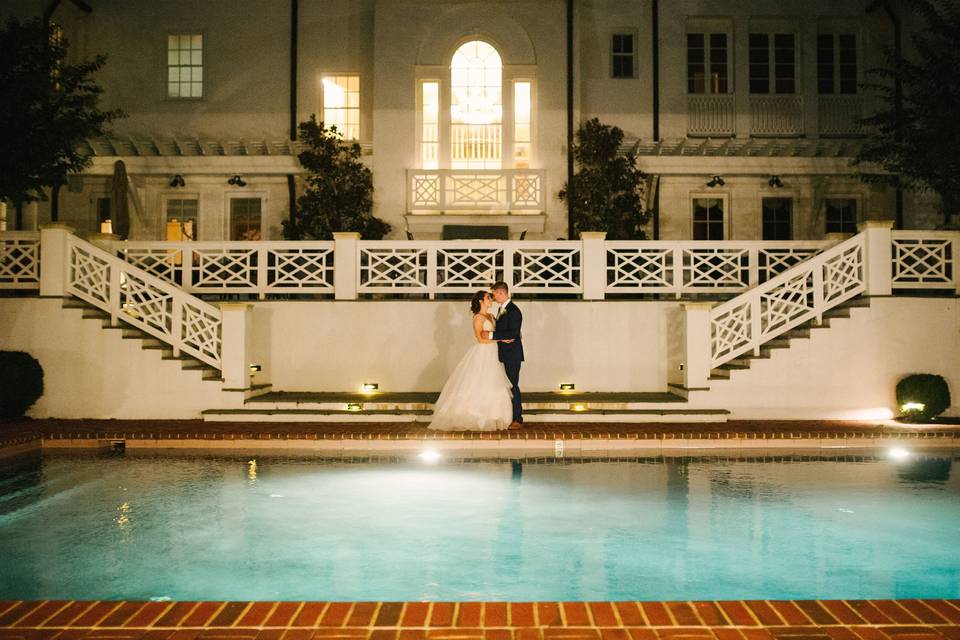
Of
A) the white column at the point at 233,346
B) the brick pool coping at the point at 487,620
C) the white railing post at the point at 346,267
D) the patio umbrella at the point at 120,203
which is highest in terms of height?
the patio umbrella at the point at 120,203

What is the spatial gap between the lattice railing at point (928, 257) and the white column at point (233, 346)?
37.1ft

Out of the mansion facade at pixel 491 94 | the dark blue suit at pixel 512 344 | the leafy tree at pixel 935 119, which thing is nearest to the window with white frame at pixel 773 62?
the mansion facade at pixel 491 94

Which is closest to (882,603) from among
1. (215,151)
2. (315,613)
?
(315,613)

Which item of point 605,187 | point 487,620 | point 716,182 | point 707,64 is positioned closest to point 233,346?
point 487,620

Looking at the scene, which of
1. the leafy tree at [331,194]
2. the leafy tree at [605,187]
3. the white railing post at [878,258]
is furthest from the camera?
the leafy tree at [331,194]

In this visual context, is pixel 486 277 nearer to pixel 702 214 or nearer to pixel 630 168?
pixel 630 168

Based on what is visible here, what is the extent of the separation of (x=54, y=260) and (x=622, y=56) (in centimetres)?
1545

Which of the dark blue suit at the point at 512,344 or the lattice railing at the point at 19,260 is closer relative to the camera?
the dark blue suit at the point at 512,344

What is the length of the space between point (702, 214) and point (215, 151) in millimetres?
13727

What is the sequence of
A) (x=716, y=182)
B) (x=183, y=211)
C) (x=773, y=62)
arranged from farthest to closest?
(x=773, y=62) < (x=183, y=211) < (x=716, y=182)

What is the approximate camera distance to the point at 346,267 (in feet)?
47.0

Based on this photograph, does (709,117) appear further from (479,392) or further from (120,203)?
(120,203)

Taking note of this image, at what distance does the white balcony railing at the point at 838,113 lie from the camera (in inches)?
850

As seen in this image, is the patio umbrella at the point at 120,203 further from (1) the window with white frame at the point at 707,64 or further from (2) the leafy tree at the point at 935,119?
(2) the leafy tree at the point at 935,119
